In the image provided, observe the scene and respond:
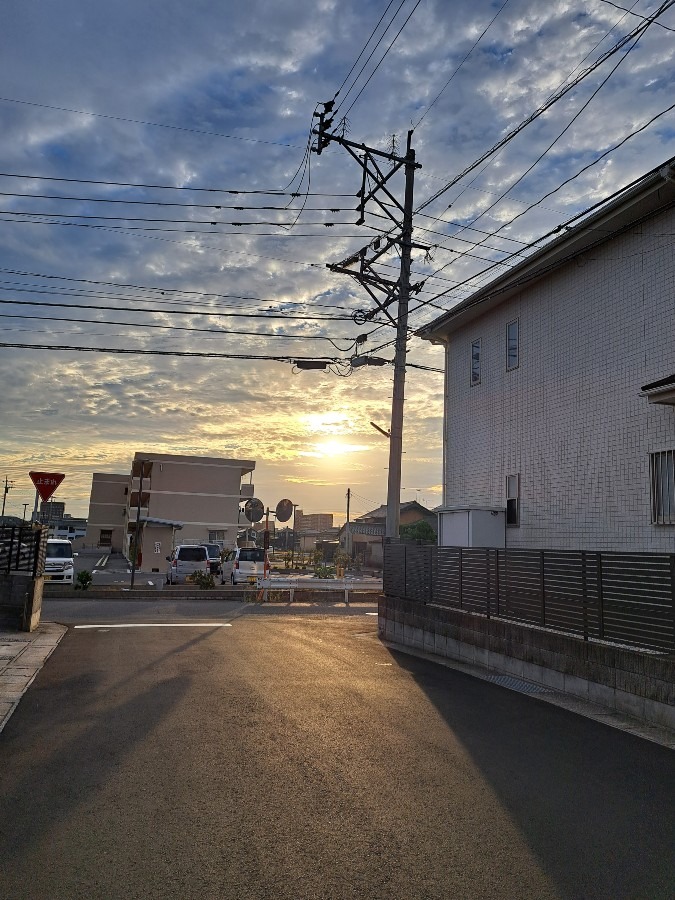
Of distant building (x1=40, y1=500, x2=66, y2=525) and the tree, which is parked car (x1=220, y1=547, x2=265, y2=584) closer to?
distant building (x1=40, y1=500, x2=66, y2=525)

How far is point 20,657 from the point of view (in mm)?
10766

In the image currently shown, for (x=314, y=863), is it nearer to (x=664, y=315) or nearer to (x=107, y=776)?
(x=107, y=776)

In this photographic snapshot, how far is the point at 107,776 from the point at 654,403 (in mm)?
10033

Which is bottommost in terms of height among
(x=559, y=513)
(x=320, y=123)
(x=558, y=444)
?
(x=559, y=513)

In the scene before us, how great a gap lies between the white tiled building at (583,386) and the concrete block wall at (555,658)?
128 inches

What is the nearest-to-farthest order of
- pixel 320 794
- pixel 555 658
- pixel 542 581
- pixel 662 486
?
pixel 320 794, pixel 555 658, pixel 542 581, pixel 662 486

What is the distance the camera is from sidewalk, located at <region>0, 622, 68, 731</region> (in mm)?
7977

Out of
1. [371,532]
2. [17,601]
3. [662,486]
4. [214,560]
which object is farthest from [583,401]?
[371,532]

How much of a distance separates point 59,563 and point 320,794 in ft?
75.2

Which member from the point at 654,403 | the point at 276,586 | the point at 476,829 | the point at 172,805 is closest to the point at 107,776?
the point at 172,805

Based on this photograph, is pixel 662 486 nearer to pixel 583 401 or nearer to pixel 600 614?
pixel 583 401

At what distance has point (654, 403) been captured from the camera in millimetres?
11297

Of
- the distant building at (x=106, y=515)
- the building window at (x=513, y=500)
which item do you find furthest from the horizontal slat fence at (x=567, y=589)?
the distant building at (x=106, y=515)

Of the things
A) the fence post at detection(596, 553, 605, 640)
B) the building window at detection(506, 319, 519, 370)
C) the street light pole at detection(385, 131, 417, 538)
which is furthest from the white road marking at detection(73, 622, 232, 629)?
the fence post at detection(596, 553, 605, 640)
